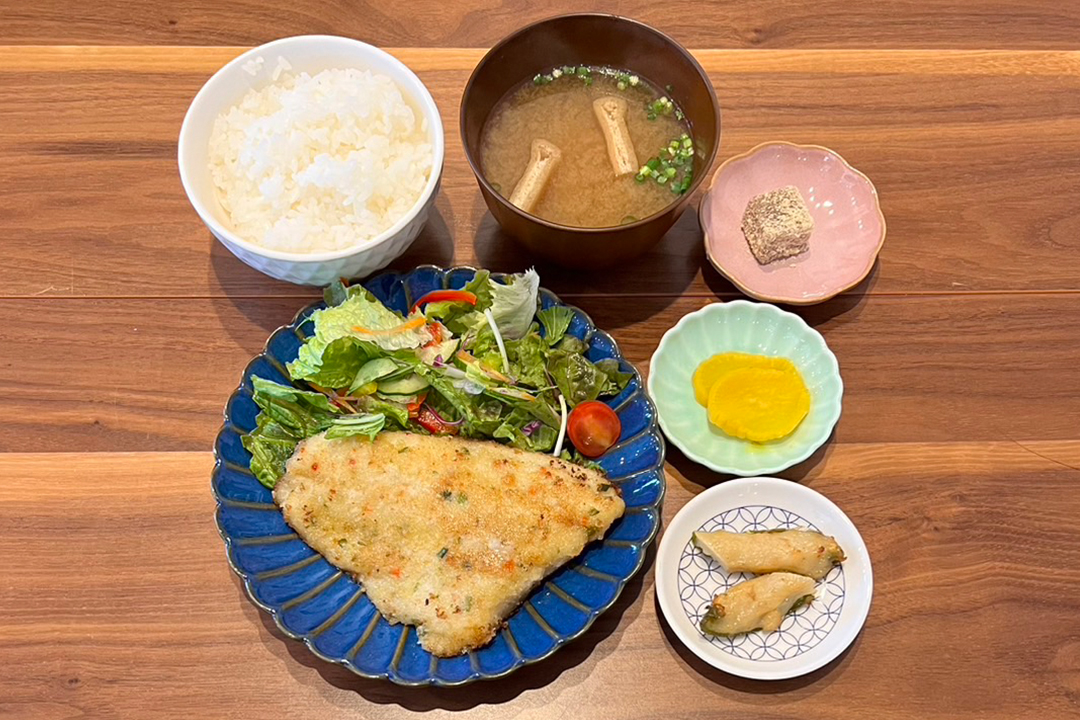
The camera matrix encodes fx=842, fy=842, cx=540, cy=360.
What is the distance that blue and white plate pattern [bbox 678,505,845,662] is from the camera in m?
2.12

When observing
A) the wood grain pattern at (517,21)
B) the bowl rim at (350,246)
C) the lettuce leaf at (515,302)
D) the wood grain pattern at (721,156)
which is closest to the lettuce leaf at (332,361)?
the bowl rim at (350,246)

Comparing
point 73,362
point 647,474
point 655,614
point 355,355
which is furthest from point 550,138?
point 73,362

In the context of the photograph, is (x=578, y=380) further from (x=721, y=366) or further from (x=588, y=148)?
(x=588, y=148)

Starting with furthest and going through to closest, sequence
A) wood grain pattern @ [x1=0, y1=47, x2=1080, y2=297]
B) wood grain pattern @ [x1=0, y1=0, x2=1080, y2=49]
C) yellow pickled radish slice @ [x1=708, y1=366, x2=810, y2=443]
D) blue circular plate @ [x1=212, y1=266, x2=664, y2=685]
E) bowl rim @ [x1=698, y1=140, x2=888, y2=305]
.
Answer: wood grain pattern @ [x1=0, y1=0, x2=1080, y2=49]
wood grain pattern @ [x1=0, y1=47, x2=1080, y2=297]
bowl rim @ [x1=698, y1=140, x2=888, y2=305]
yellow pickled radish slice @ [x1=708, y1=366, x2=810, y2=443]
blue circular plate @ [x1=212, y1=266, x2=664, y2=685]

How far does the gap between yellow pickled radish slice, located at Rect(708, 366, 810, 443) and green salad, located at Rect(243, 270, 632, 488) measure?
0.30 metres

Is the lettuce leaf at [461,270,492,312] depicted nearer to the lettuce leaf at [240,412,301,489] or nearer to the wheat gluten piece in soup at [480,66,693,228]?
the wheat gluten piece in soup at [480,66,693,228]

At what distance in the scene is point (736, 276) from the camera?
2.50 metres

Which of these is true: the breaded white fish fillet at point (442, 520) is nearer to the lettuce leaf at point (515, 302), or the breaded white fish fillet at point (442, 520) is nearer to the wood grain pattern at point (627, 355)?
the lettuce leaf at point (515, 302)

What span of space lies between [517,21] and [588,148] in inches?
28.6

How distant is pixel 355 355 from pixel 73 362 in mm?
897

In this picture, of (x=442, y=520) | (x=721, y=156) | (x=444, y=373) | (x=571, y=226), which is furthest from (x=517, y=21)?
(x=442, y=520)

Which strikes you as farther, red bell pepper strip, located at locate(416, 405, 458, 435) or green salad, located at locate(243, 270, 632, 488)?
red bell pepper strip, located at locate(416, 405, 458, 435)

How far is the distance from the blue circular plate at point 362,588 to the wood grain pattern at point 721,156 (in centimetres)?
52

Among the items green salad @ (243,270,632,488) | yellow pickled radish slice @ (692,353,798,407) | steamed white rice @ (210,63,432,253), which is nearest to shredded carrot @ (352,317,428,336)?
green salad @ (243,270,632,488)
